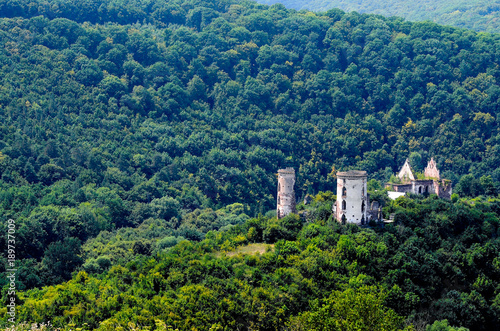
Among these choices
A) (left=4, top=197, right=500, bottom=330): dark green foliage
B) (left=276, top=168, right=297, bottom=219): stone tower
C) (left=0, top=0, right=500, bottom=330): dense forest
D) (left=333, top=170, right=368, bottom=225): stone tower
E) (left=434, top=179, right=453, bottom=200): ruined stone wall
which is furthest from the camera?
(left=434, top=179, right=453, bottom=200): ruined stone wall

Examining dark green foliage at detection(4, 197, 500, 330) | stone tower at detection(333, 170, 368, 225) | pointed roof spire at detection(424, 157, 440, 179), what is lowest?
dark green foliage at detection(4, 197, 500, 330)

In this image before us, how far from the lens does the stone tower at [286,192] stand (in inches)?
2574

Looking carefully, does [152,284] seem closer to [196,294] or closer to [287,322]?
[196,294]

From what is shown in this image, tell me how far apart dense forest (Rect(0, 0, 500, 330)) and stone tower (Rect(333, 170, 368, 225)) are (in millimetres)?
1803

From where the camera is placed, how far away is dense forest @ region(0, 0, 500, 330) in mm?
58531

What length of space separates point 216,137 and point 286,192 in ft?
170

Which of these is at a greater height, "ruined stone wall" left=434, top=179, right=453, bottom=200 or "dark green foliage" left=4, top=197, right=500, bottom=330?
"ruined stone wall" left=434, top=179, right=453, bottom=200

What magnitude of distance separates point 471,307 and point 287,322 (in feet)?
56.7

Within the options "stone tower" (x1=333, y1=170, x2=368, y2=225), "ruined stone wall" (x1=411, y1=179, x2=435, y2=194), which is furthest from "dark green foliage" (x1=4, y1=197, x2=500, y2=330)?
"ruined stone wall" (x1=411, y1=179, x2=435, y2=194)

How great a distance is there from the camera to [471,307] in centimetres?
5688

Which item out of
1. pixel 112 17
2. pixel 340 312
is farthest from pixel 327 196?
pixel 112 17

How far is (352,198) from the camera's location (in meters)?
61.7

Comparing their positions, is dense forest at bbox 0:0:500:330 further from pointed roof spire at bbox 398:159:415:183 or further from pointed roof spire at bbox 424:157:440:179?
pointed roof spire at bbox 398:159:415:183

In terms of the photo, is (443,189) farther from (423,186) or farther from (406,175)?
(406,175)
